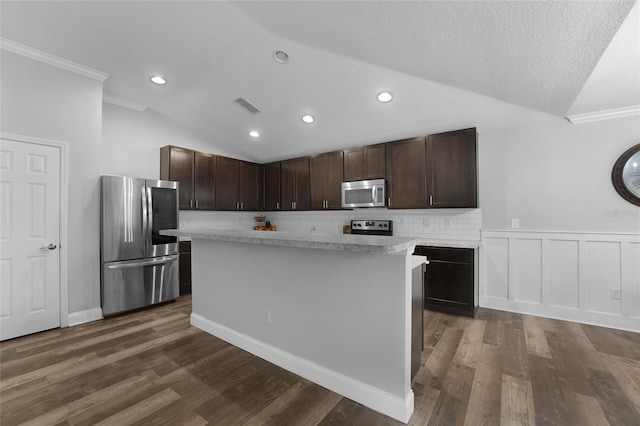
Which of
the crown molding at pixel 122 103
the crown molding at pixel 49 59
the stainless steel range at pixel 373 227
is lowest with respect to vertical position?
the stainless steel range at pixel 373 227

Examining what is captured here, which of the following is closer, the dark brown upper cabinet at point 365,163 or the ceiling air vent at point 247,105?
the ceiling air vent at point 247,105

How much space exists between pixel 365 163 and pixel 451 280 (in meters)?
2.10

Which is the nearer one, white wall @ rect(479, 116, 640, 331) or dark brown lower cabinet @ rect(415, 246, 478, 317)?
white wall @ rect(479, 116, 640, 331)

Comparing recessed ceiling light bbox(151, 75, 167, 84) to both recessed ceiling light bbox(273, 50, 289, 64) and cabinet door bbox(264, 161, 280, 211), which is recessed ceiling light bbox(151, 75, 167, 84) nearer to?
recessed ceiling light bbox(273, 50, 289, 64)

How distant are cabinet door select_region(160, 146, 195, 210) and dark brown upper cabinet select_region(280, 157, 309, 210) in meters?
1.65

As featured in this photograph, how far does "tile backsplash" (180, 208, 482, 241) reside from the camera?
12.7ft

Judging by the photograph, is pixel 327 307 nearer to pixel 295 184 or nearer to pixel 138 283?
pixel 138 283

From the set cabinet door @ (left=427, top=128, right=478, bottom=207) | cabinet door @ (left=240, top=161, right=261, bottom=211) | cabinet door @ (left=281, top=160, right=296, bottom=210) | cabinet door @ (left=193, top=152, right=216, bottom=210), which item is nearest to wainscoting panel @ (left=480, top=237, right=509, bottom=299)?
cabinet door @ (left=427, top=128, right=478, bottom=207)

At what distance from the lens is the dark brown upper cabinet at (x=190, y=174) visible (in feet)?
14.4

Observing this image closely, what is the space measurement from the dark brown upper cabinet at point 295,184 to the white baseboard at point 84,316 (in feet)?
10.4

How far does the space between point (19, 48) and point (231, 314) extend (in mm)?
3522

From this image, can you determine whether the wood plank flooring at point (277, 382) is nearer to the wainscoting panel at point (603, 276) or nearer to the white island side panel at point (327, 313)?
the white island side panel at point (327, 313)

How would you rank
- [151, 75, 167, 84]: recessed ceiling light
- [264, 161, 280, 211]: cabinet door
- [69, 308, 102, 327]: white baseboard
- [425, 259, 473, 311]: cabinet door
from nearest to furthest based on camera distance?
1. [69, 308, 102, 327]: white baseboard
2. [425, 259, 473, 311]: cabinet door
3. [151, 75, 167, 84]: recessed ceiling light
4. [264, 161, 280, 211]: cabinet door

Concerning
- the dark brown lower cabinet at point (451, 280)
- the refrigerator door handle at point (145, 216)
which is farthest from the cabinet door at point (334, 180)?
the refrigerator door handle at point (145, 216)
